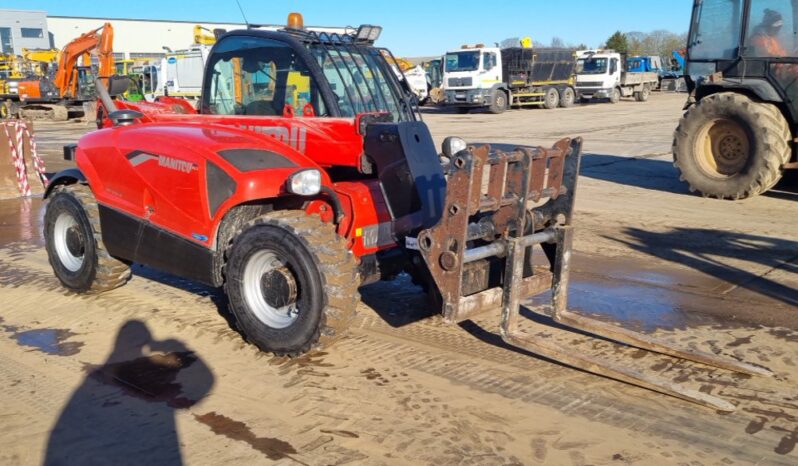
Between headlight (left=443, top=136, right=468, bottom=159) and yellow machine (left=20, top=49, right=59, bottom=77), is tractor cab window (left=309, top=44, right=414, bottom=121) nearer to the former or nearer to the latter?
headlight (left=443, top=136, right=468, bottom=159)

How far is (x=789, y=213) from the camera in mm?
9523

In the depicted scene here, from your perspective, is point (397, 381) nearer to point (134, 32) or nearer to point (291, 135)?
point (291, 135)

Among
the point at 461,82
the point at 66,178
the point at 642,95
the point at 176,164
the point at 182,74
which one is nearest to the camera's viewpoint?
the point at 176,164

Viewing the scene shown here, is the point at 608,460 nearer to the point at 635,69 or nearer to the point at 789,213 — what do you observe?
the point at 789,213

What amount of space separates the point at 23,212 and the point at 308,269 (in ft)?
25.2

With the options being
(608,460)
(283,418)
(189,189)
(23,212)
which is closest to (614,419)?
(608,460)

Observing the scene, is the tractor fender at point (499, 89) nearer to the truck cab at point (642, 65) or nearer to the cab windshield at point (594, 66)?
the cab windshield at point (594, 66)

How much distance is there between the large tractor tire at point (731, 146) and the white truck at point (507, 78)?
23045mm

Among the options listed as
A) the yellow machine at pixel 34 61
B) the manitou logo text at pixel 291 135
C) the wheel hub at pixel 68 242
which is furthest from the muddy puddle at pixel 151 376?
the yellow machine at pixel 34 61

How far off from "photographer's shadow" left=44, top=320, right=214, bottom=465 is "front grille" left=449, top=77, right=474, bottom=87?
29.5 metres

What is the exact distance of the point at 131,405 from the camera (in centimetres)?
425

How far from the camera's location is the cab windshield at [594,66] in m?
39.5

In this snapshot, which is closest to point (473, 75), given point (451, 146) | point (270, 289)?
point (451, 146)

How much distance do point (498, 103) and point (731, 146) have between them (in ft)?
78.7
